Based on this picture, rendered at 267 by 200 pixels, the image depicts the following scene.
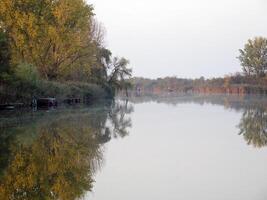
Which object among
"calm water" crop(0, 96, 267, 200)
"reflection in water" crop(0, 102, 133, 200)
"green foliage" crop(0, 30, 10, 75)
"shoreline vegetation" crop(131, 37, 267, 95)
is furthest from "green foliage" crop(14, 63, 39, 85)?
"shoreline vegetation" crop(131, 37, 267, 95)

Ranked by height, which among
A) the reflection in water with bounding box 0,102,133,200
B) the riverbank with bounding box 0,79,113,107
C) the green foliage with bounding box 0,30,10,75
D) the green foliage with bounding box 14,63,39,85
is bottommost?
the reflection in water with bounding box 0,102,133,200

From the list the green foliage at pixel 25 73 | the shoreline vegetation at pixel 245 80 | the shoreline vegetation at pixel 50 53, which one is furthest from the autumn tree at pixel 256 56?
the green foliage at pixel 25 73

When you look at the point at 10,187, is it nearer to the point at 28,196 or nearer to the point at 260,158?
the point at 28,196

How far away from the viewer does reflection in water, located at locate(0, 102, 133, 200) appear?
7547 mm

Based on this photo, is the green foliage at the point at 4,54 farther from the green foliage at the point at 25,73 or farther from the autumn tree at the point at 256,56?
the autumn tree at the point at 256,56

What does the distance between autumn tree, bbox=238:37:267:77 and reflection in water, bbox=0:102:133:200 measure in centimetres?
7271

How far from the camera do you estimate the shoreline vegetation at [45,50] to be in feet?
93.4

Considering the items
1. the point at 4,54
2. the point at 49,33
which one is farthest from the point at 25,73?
the point at 49,33

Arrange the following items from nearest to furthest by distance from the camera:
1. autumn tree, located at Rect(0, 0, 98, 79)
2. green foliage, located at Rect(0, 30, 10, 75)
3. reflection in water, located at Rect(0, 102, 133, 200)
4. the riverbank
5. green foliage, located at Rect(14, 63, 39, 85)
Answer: reflection in water, located at Rect(0, 102, 133, 200)
green foliage, located at Rect(0, 30, 10, 75)
the riverbank
green foliage, located at Rect(14, 63, 39, 85)
autumn tree, located at Rect(0, 0, 98, 79)

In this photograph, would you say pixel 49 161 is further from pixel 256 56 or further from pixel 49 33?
pixel 256 56

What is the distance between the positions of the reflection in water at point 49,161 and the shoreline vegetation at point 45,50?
1166 cm

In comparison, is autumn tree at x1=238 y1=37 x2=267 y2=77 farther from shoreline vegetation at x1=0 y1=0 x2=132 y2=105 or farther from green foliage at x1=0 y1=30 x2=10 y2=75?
green foliage at x1=0 y1=30 x2=10 y2=75

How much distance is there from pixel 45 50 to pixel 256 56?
55.6 metres

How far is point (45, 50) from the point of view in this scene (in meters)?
37.6
